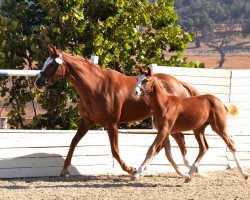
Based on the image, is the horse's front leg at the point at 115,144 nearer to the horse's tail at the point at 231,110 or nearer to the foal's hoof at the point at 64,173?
the foal's hoof at the point at 64,173

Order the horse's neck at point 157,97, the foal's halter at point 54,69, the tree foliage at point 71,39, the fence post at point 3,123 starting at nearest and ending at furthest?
1. the horse's neck at point 157,97
2. the foal's halter at point 54,69
3. the fence post at point 3,123
4. the tree foliage at point 71,39

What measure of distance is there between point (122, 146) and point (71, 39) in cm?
360

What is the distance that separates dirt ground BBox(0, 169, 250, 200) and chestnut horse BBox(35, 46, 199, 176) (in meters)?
0.35

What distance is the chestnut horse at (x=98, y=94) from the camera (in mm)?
10156

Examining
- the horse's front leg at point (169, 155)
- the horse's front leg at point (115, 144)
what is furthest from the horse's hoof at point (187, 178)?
the horse's front leg at point (115, 144)

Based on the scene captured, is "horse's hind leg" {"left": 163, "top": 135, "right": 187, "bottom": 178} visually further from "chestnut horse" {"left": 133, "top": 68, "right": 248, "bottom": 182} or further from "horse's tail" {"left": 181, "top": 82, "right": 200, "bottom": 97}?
"horse's tail" {"left": 181, "top": 82, "right": 200, "bottom": 97}

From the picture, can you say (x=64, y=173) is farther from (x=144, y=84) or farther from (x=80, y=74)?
(x=144, y=84)

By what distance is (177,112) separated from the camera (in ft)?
32.3

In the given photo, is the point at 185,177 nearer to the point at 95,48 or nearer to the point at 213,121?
the point at 213,121

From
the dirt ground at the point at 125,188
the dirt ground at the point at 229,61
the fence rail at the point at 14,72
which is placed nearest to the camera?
the dirt ground at the point at 125,188

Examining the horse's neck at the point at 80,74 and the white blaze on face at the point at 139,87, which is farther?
the horse's neck at the point at 80,74

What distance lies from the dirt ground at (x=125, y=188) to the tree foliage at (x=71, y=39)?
3.34m

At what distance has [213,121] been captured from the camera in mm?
10148

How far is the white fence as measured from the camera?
10.4 m
